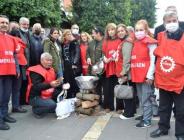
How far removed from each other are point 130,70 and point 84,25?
16034mm

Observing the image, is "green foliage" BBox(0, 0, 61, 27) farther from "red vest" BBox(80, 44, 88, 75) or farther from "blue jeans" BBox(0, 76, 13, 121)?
"blue jeans" BBox(0, 76, 13, 121)

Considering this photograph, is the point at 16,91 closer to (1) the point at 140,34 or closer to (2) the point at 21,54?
(2) the point at 21,54

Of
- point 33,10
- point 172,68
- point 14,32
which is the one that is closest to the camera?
point 172,68

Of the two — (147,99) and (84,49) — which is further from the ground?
(84,49)

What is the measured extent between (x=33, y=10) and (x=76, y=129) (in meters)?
6.62

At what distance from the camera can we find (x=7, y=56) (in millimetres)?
7141

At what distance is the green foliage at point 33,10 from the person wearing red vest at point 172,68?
670cm

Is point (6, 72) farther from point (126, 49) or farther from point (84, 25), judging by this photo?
point (84, 25)

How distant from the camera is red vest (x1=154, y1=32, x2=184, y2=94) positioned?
5.99 m

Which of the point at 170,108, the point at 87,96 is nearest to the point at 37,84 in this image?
the point at 87,96

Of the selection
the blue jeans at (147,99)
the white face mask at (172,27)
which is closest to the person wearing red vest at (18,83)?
the blue jeans at (147,99)

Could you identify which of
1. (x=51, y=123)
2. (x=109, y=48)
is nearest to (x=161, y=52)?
(x=109, y=48)

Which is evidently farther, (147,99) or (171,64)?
(147,99)

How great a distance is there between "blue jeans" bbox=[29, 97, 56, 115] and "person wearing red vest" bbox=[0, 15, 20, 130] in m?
0.69
